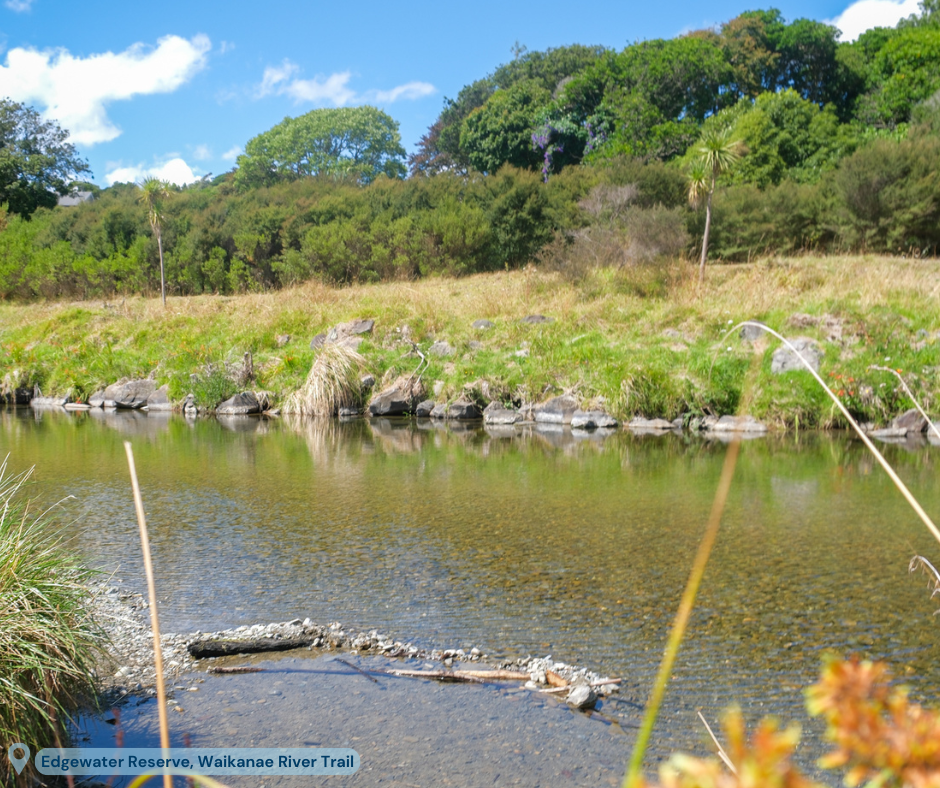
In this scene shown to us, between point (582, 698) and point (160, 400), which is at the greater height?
point (160, 400)

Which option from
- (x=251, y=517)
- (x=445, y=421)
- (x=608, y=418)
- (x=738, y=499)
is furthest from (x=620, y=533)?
(x=445, y=421)

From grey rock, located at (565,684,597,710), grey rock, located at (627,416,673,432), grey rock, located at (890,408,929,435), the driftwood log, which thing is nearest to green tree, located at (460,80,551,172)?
grey rock, located at (627,416,673,432)

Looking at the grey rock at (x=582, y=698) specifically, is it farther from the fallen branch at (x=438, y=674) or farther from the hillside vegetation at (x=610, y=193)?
the hillside vegetation at (x=610, y=193)

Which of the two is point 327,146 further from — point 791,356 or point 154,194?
point 791,356

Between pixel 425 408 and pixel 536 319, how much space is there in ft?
11.7

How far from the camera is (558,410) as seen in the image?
47.9ft

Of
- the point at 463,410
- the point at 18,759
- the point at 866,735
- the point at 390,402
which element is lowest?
the point at 18,759

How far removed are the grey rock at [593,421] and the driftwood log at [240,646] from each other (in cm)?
995

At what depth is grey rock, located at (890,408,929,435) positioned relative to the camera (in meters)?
12.4

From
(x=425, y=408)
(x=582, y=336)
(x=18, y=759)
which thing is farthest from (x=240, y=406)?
(x=18, y=759)

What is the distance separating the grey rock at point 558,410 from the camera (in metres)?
14.5

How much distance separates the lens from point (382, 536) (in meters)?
6.80

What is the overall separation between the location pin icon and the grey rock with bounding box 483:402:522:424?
11984mm

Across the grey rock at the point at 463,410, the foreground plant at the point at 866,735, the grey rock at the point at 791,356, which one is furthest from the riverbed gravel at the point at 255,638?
the grey rock at the point at 791,356
